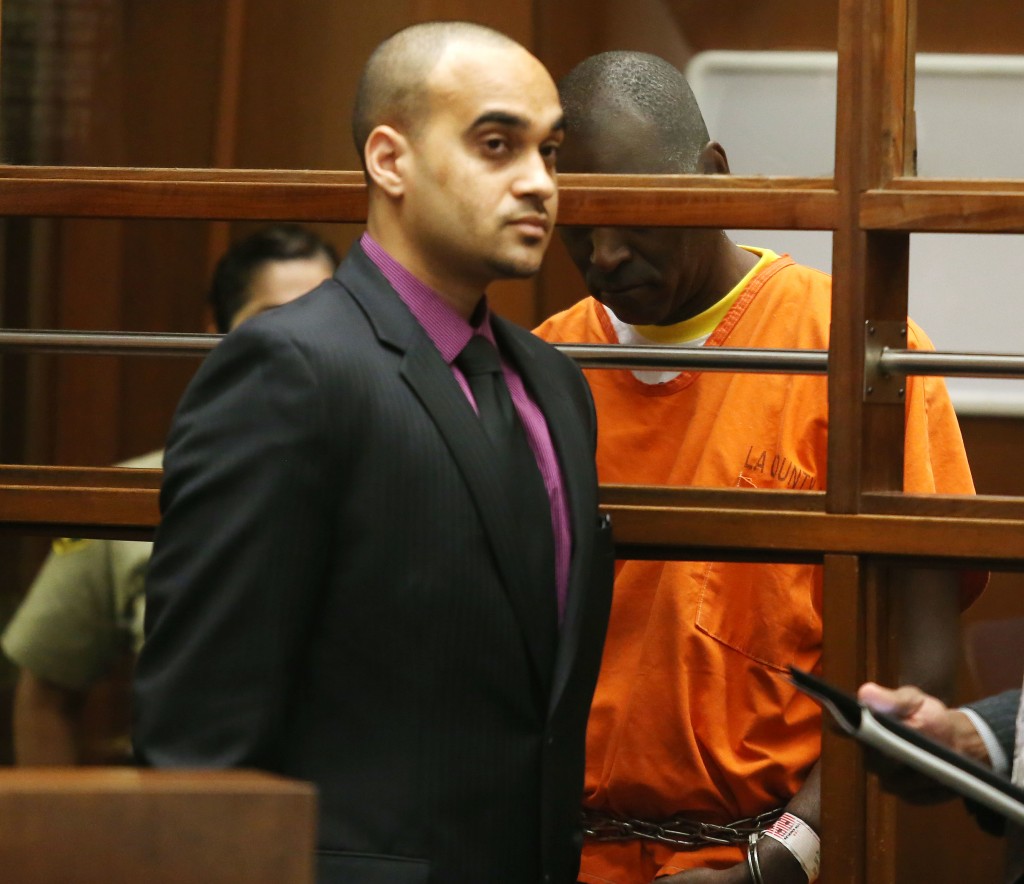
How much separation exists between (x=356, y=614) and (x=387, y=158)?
0.40 meters

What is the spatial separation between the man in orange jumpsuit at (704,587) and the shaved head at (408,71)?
1.28ft

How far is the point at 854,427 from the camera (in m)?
1.66

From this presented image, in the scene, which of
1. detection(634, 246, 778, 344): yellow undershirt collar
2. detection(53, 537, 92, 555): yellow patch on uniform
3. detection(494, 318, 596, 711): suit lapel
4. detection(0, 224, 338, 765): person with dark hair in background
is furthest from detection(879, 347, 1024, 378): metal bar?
detection(53, 537, 92, 555): yellow patch on uniform

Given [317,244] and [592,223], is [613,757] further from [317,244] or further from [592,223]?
[317,244]

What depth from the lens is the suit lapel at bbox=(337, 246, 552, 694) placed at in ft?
4.47

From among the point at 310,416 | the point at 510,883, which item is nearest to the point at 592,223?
the point at 310,416

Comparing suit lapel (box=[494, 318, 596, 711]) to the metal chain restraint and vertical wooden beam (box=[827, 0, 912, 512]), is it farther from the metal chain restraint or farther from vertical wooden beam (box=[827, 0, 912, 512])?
the metal chain restraint

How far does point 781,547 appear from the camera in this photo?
5.42 feet

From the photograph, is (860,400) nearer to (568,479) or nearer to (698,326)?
(698,326)

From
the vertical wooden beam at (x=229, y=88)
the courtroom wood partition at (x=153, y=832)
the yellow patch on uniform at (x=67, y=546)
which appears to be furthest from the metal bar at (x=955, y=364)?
the yellow patch on uniform at (x=67, y=546)

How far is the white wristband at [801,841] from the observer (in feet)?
5.66

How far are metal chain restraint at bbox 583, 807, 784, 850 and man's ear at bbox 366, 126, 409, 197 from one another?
2.49 ft

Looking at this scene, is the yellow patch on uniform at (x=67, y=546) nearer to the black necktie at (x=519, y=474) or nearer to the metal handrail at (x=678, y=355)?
the metal handrail at (x=678, y=355)

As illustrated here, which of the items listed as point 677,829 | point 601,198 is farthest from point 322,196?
point 677,829
